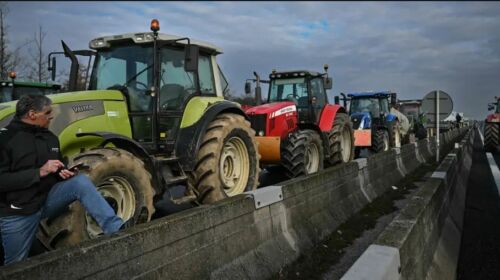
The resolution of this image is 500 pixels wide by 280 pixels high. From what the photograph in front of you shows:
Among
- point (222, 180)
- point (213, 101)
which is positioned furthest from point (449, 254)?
point (213, 101)

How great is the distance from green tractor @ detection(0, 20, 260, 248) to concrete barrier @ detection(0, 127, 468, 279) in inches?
50.3

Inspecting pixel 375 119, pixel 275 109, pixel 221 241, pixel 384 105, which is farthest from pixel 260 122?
pixel 384 105

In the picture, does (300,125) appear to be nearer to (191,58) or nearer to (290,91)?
(290,91)

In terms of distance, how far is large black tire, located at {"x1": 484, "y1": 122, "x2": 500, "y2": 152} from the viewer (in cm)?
2347

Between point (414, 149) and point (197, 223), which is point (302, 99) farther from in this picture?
point (197, 223)

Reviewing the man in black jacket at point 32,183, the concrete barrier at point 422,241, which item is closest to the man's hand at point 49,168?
the man in black jacket at point 32,183

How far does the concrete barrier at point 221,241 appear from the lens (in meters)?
2.69

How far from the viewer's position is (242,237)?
4203mm

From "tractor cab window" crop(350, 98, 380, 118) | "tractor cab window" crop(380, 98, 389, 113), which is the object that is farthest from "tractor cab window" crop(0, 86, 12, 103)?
"tractor cab window" crop(380, 98, 389, 113)

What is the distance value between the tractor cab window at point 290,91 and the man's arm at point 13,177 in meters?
8.61

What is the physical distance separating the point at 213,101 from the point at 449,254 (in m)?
3.85

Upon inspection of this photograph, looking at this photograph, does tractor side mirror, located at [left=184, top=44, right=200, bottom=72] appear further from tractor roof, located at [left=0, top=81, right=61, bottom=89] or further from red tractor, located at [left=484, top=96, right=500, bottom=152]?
red tractor, located at [left=484, top=96, right=500, bottom=152]

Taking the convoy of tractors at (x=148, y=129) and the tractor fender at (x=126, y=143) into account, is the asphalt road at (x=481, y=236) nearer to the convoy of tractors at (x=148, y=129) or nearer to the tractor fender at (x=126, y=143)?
the convoy of tractors at (x=148, y=129)

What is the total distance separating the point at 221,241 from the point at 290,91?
27.2 ft
